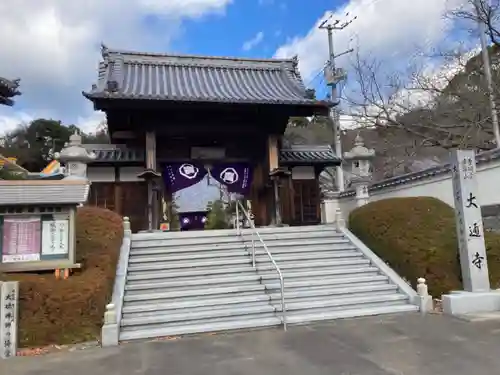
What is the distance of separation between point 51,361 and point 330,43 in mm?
21850

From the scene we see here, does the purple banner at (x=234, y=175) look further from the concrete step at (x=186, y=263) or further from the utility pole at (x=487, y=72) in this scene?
the utility pole at (x=487, y=72)

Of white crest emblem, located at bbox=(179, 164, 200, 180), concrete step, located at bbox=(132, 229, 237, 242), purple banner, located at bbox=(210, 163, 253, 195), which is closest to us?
concrete step, located at bbox=(132, 229, 237, 242)

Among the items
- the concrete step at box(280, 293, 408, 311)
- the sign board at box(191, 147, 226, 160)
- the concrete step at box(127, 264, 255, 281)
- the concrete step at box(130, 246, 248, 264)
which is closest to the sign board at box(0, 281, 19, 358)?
the concrete step at box(127, 264, 255, 281)

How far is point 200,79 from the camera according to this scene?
50.3 feet

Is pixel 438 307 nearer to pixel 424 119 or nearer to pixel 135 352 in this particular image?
pixel 135 352

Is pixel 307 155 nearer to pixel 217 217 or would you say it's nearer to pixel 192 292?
pixel 217 217

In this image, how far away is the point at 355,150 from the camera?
13586 mm


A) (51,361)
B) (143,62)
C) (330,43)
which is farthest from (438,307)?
(330,43)

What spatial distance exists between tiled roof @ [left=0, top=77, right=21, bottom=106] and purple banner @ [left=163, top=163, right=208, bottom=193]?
469cm

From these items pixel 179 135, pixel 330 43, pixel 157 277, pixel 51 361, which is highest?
pixel 330 43

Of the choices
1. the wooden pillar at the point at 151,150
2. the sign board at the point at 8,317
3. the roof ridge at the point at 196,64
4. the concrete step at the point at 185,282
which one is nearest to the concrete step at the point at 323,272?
the concrete step at the point at 185,282

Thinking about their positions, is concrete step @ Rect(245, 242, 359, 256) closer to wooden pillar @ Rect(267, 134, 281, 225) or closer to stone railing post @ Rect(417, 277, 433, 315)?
stone railing post @ Rect(417, 277, 433, 315)

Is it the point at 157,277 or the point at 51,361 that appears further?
the point at 157,277

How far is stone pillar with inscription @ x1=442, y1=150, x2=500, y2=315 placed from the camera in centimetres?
723
